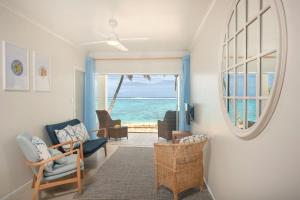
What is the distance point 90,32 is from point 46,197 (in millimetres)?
2883

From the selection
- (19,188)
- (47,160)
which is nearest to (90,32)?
Result: (47,160)

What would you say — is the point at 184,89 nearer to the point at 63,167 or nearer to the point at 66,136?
the point at 66,136

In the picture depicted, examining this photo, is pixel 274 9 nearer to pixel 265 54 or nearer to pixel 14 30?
pixel 265 54

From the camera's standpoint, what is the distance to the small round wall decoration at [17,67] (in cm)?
262

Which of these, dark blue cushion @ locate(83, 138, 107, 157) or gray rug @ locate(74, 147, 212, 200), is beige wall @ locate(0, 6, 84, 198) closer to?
dark blue cushion @ locate(83, 138, 107, 157)

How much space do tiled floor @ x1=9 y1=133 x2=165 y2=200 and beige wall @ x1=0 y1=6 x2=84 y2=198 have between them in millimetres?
191

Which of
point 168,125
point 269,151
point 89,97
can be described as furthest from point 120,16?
point 168,125

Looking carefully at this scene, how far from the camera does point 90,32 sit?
3.68 metres

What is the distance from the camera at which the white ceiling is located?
248 cm

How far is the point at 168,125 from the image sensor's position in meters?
5.36

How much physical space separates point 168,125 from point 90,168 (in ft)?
8.24

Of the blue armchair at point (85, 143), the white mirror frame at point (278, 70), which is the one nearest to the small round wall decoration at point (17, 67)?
the blue armchair at point (85, 143)

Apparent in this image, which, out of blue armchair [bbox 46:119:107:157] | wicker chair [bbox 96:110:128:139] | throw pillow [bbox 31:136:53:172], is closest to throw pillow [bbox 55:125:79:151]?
blue armchair [bbox 46:119:107:157]

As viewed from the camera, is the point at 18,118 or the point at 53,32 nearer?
the point at 18,118
